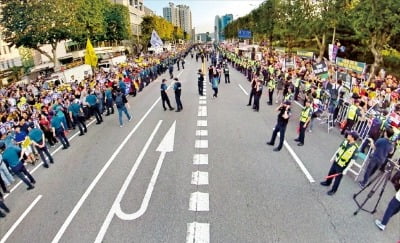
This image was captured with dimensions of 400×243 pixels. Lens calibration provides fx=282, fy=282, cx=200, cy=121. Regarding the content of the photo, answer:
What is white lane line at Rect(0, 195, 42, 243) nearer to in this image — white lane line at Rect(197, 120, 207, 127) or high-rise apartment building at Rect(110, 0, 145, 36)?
white lane line at Rect(197, 120, 207, 127)

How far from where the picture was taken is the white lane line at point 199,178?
25.3ft

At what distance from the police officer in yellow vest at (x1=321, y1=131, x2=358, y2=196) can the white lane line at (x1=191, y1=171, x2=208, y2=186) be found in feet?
10.4

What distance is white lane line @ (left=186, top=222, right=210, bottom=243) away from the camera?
5566 millimetres

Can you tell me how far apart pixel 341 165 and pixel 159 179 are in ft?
15.5

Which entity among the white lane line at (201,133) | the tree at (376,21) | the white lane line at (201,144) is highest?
the tree at (376,21)

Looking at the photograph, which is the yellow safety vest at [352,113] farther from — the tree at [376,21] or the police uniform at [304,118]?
the tree at [376,21]

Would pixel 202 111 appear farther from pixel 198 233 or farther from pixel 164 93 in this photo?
pixel 198 233

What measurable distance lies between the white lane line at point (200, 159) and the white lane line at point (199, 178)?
0.63 metres

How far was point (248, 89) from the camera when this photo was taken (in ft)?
69.5

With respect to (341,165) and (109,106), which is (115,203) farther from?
(109,106)

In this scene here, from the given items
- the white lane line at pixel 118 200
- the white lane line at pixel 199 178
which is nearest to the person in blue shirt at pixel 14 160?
the white lane line at pixel 118 200

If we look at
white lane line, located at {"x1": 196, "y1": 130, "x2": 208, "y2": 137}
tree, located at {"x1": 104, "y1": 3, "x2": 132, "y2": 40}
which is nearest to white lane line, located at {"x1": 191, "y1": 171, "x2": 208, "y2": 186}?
white lane line, located at {"x1": 196, "y1": 130, "x2": 208, "y2": 137}

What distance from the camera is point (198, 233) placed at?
18.9ft

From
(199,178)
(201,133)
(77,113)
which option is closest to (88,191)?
(199,178)
